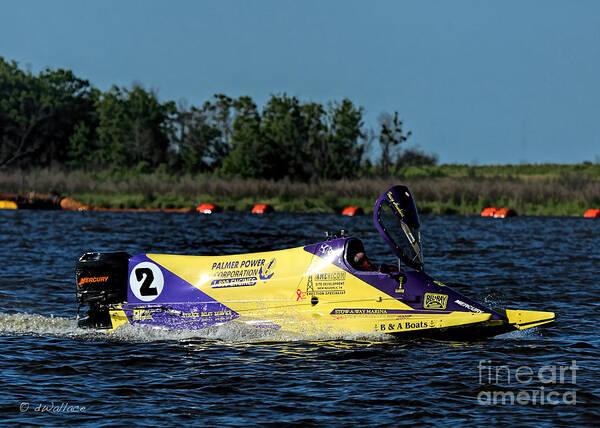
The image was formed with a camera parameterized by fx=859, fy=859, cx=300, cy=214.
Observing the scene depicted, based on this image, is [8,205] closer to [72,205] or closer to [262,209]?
[72,205]

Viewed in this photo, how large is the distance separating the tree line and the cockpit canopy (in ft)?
234

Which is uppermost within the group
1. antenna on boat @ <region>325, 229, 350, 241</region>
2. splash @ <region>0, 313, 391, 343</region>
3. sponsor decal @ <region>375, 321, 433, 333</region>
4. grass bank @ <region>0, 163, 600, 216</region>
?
grass bank @ <region>0, 163, 600, 216</region>

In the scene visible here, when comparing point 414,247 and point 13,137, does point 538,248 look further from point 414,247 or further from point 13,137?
point 13,137

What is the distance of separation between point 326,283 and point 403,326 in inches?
56.5

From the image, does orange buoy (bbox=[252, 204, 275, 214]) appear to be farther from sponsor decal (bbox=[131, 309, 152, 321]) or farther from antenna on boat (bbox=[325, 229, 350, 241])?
antenna on boat (bbox=[325, 229, 350, 241])

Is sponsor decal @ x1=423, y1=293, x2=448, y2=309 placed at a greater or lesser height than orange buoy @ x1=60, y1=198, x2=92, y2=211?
lesser

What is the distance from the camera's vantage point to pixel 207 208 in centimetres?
5828

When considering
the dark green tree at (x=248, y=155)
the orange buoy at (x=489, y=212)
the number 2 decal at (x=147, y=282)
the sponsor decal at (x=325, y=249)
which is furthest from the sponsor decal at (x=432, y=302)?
the dark green tree at (x=248, y=155)

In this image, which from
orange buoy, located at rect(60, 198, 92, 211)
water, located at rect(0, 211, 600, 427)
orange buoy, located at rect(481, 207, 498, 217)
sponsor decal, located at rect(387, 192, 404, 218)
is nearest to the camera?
water, located at rect(0, 211, 600, 427)

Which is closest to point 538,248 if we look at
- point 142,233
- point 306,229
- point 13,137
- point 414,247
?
point 306,229

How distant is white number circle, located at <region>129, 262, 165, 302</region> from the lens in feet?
49.8

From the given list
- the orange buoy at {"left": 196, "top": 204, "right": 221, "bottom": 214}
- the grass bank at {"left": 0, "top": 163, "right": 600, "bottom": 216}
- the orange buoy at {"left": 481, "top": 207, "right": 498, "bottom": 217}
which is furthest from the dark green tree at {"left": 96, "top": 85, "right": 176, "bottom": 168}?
the orange buoy at {"left": 481, "top": 207, "right": 498, "bottom": 217}

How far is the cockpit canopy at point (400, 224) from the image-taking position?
46.4 ft

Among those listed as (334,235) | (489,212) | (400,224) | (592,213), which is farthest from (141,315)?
(592,213)
